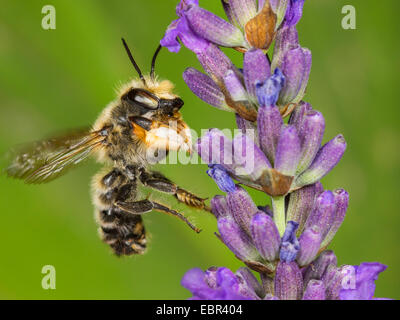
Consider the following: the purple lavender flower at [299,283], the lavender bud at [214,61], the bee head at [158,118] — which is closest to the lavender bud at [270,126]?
the lavender bud at [214,61]

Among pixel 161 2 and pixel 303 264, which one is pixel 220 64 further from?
pixel 161 2

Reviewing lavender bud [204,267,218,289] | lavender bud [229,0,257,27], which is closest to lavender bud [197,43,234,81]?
lavender bud [229,0,257,27]

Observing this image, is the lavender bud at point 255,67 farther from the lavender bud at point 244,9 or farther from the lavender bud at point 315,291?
the lavender bud at point 315,291

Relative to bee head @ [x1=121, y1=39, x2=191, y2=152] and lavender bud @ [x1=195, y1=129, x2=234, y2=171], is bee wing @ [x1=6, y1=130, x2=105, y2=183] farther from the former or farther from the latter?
lavender bud @ [x1=195, y1=129, x2=234, y2=171]

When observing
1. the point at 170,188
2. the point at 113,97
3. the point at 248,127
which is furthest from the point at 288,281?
the point at 113,97

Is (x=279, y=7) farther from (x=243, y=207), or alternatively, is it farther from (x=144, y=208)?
(x=144, y=208)
